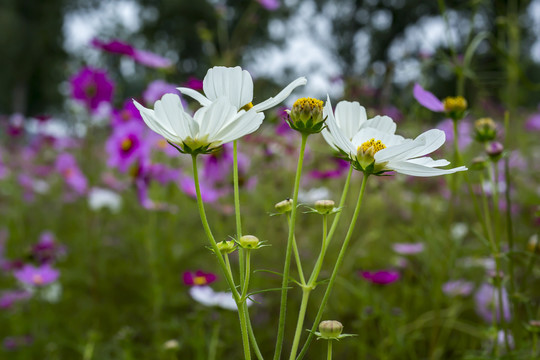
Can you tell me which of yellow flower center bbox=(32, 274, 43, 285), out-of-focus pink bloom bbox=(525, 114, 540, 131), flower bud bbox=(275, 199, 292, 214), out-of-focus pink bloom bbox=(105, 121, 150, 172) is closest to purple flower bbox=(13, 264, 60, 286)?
yellow flower center bbox=(32, 274, 43, 285)

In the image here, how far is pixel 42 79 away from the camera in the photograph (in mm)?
11469

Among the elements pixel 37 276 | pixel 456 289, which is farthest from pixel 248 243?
pixel 37 276

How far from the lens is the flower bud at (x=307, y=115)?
0.33m

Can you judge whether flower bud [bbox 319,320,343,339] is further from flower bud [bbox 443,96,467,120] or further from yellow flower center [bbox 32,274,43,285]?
yellow flower center [bbox 32,274,43,285]

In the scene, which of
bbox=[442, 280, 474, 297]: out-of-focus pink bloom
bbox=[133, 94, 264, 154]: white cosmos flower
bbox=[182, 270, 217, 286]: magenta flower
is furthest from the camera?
bbox=[442, 280, 474, 297]: out-of-focus pink bloom

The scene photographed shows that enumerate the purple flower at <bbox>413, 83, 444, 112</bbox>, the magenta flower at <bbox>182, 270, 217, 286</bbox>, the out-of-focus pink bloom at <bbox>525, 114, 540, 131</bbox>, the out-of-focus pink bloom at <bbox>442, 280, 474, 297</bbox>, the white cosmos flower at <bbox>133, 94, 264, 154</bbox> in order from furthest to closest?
the out-of-focus pink bloom at <bbox>525, 114, 540, 131</bbox>
the out-of-focus pink bloom at <bbox>442, 280, 474, 297</bbox>
the magenta flower at <bbox>182, 270, 217, 286</bbox>
the purple flower at <bbox>413, 83, 444, 112</bbox>
the white cosmos flower at <bbox>133, 94, 264, 154</bbox>

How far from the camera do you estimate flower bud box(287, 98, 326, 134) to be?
13.1 inches

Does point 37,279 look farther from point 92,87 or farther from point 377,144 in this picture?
point 377,144

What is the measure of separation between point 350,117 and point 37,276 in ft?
3.19

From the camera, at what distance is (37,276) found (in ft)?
3.54

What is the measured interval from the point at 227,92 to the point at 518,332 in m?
0.56

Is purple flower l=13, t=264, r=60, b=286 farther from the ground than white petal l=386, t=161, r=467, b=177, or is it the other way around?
white petal l=386, t=161, r=467, b=177

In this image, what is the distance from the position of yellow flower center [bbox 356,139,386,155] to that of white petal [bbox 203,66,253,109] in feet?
0.32

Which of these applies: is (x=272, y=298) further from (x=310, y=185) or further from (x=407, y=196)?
(x=407, y=196)
